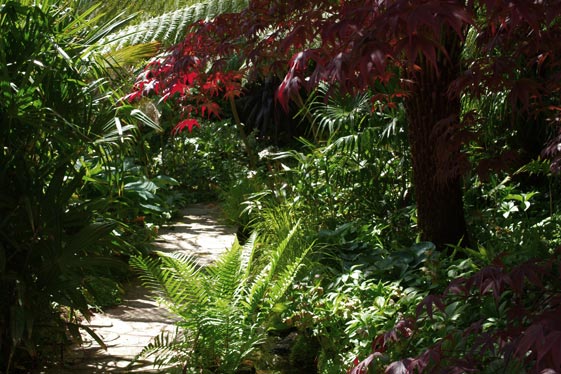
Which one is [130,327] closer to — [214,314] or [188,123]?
[214,314]

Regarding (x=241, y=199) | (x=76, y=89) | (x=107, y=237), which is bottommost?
(x=241, y=199)

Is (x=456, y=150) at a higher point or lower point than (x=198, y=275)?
higher

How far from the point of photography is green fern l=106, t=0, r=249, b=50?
312 inches

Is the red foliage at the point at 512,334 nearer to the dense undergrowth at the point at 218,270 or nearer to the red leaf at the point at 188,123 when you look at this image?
the dense undergrowth at the point at 218,270

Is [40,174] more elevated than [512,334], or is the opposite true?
Answer: [40,174]

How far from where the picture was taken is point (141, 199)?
6.48 m

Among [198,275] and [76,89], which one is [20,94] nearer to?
[76,89]

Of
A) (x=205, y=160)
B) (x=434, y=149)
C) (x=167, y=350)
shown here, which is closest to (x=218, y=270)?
(x=167, y=350)

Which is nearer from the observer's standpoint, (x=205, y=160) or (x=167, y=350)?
(x=167, y=350)

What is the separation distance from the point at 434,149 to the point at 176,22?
4447 millimetres

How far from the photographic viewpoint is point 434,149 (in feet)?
14.8

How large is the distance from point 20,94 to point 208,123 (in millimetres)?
8162

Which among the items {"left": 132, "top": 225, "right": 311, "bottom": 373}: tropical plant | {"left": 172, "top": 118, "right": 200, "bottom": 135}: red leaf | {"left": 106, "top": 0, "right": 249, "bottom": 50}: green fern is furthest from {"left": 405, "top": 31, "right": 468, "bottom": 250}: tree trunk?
{"left": 106, "top": 0, "right": 249, "bottom": 50}: green fern

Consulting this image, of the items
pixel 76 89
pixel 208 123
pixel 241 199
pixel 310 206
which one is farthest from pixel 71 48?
pixel 208 123
